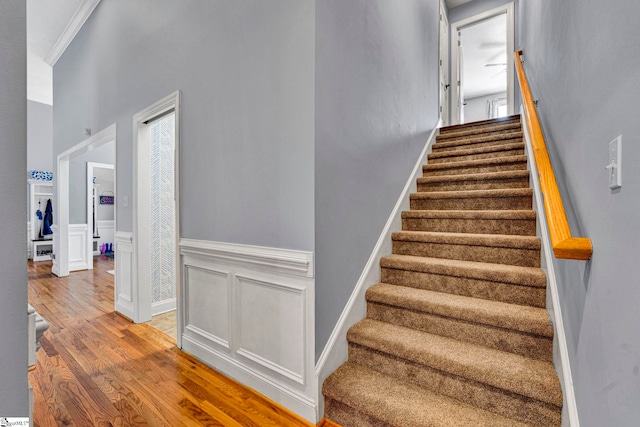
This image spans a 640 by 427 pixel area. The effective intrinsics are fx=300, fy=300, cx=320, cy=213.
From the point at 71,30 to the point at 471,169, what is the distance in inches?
223

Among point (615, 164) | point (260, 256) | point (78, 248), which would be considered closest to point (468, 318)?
point (615, 164)

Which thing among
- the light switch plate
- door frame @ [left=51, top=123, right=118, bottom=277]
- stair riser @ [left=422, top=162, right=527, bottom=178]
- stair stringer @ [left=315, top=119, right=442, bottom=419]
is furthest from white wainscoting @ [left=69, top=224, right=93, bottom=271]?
the light switch plate

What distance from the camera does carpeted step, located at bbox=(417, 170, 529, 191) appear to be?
2.55 m

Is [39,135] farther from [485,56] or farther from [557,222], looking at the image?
[485,56]

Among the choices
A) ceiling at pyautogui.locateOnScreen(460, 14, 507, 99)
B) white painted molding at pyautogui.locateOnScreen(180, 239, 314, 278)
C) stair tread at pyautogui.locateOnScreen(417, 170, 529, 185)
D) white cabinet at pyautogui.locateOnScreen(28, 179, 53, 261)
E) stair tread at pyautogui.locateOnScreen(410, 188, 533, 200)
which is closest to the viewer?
white painted molding at pyautogui.locateOnScreen(180, 239, 314, 278)

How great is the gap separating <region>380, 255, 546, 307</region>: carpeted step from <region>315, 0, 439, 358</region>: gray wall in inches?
11.5

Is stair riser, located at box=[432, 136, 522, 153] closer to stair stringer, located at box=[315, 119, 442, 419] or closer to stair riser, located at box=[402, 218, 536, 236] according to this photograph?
stair stringer, located at box=[315, 119, 442, 419]

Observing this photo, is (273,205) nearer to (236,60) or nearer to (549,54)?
(236,60)

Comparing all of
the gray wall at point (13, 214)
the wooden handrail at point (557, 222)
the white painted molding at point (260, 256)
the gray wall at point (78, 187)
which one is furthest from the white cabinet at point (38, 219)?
the wooden handrail at point (557, 222)

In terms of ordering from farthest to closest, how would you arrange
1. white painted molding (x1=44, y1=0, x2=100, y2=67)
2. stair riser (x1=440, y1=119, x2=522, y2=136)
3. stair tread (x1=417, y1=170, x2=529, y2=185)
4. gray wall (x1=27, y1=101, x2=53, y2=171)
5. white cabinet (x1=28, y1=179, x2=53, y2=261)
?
gray wall (x1=27, y1=101, x2=53, y2=171)
white cabinet (x1=28, y1=179, x2=53, y2=261)
white painted molding (x1=44, y1=0, x2=100, y2=67)
stair riser (x1=440, y1=119, x2=522, y2=136)
stair tread (x1=417, y1=170, x2=529, y2=185)

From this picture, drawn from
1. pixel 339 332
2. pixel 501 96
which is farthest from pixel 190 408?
pixel 501 96

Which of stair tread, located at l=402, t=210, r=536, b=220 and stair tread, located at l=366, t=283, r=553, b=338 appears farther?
stair tread, located at l=402, t=210, r=536, b=220

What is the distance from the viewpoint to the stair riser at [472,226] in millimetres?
2162

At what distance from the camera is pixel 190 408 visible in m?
1.74
